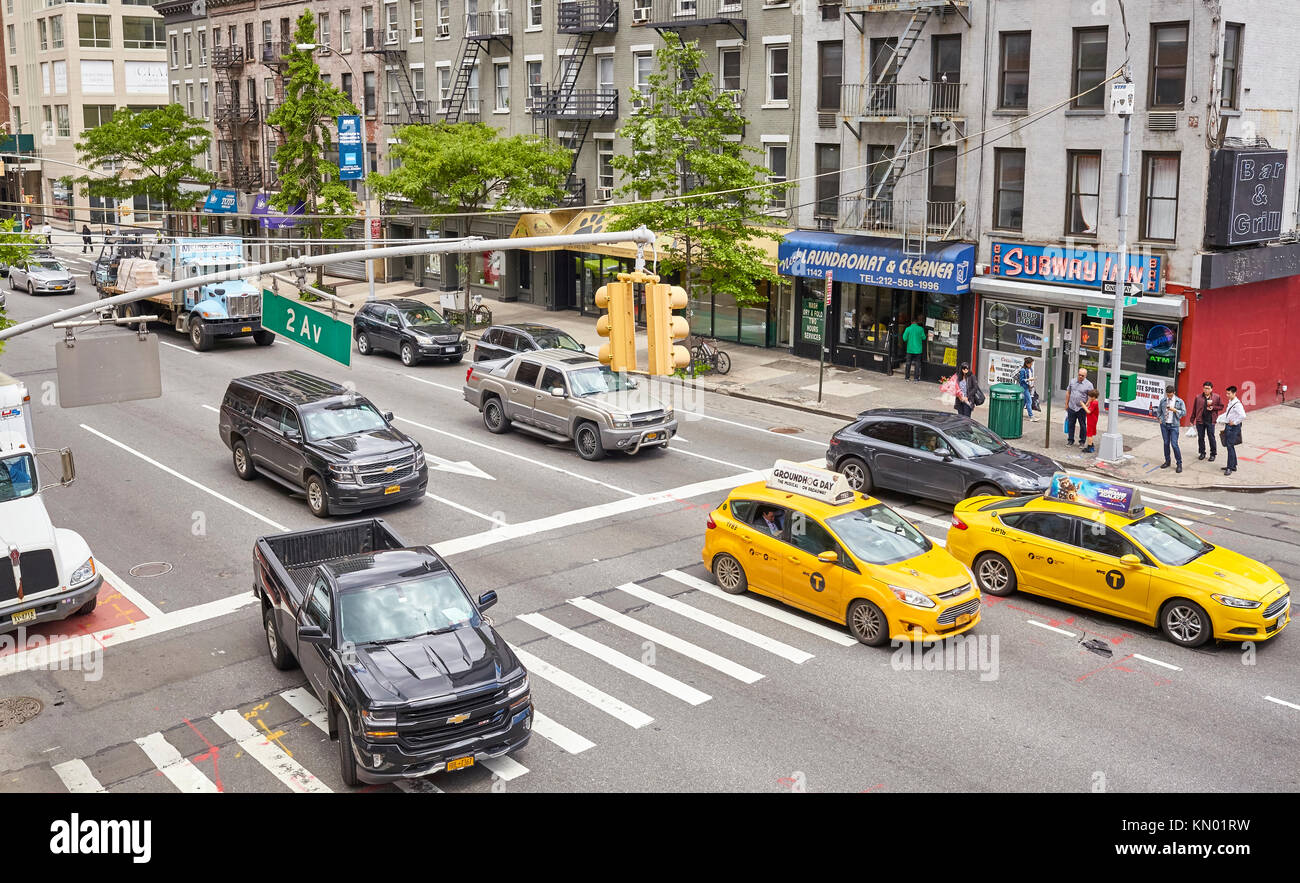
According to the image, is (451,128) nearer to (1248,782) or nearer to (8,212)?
(1248,782)

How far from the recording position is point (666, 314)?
13.1m

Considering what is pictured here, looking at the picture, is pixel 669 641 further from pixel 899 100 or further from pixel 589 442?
pixel 899 100

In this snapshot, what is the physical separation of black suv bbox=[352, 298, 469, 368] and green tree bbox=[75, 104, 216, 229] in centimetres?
2646

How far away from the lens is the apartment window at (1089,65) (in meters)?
29.8

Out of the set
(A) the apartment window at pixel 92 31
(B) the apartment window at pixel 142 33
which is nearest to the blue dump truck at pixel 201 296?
(A) the apartment window at pixel 92 31

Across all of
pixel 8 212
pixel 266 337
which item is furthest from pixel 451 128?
pixel 8 212

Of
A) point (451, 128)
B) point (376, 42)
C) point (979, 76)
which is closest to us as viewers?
point (979, 76)

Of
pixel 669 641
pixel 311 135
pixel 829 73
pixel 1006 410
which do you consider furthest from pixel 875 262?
pixel 311 135

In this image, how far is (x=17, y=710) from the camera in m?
14.4

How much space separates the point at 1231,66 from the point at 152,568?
2545 centimetres

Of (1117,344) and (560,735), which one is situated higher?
(1117,344)

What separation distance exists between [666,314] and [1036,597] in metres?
8.01

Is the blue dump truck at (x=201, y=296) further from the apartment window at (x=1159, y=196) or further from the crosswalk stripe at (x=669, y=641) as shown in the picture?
the apartment window at (x=1159, y=196)

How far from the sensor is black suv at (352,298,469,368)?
121ft
